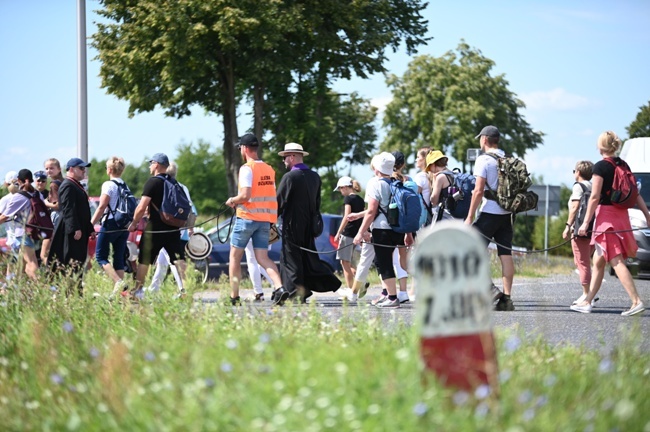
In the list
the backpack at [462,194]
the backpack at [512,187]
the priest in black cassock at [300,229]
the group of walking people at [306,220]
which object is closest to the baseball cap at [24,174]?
the group of walking people at [306,220]

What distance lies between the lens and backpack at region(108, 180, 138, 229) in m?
13.5

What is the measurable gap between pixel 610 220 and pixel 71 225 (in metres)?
5.86

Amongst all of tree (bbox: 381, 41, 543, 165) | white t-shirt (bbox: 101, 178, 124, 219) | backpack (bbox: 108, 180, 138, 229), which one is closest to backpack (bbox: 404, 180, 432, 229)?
backpack (bbox: 108, 180, 138, 229)

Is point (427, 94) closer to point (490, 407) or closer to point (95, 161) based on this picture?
point (95, 161)

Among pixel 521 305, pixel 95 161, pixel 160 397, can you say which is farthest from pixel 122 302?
pixel 95 161

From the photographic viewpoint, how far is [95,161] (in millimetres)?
110188

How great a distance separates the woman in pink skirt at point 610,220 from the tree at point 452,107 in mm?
56488

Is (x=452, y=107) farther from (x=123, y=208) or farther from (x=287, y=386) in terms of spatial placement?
(x=287, y=386)

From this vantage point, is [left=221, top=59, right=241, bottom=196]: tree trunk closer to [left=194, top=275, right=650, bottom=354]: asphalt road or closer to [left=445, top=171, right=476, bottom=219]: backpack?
[left=194, top=275, right=650, bottom=354]: asphalt road

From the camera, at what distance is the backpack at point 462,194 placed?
13.1 metres

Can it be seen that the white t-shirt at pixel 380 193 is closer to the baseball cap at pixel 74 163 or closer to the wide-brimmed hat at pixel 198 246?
the baseball cap at pixel 74 163

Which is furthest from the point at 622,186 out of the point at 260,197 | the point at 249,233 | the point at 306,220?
the point at 249,233

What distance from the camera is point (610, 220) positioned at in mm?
11641

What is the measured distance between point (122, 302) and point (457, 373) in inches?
174
